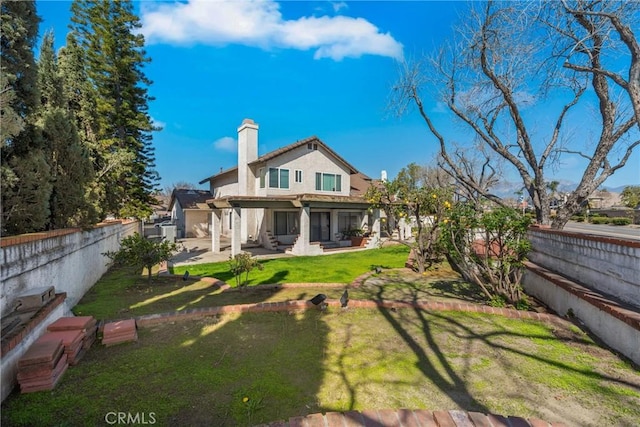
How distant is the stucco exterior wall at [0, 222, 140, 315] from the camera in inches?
145

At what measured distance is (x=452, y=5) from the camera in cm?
931

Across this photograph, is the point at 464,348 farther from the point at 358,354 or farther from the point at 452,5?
the point at 452,5

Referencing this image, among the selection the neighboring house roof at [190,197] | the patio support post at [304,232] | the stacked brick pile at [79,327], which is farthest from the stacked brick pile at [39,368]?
the neighboring house roof at [190,197]

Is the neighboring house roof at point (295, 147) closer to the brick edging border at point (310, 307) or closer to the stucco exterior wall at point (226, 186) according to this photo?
the stucco exterior wall at point (226, 186)

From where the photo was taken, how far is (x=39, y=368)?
9.87ft

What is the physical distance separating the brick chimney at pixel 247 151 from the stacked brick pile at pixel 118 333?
49.0 feet

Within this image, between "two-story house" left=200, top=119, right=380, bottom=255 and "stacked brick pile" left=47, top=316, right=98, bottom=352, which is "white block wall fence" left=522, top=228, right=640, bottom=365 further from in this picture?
"two-story house" left=200, top=119, right=380, bottom=255

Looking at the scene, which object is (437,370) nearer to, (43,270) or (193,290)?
(43,270)

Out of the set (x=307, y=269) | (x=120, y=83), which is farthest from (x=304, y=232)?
(x=120, y=83)

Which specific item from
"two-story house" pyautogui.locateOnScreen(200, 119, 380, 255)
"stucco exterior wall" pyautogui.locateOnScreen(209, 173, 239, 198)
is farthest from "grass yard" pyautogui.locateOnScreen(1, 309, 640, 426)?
"stucco exterior wall" pyautogui.locateOnScreen(209, 173, 239, 198)

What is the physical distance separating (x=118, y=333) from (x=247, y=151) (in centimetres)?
1595

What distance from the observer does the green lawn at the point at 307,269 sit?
→ 366 inches

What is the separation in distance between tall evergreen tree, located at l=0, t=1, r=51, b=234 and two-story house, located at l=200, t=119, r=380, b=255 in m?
10.1

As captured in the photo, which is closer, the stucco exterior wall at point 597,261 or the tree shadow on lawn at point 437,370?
the tree shadow on lawn at point 437,370
